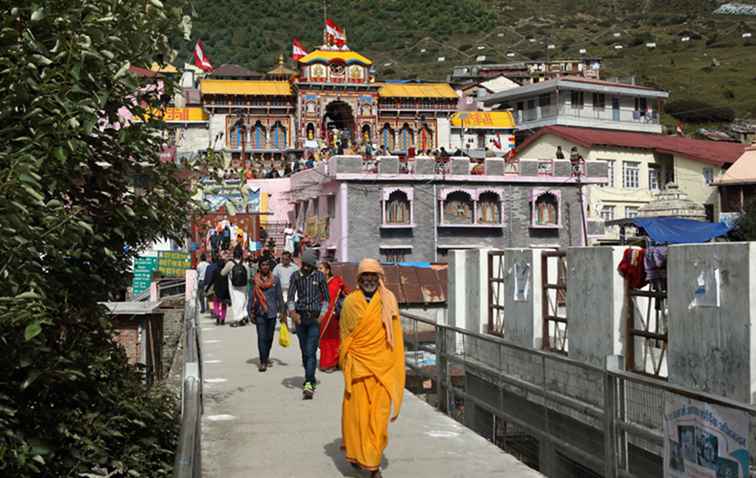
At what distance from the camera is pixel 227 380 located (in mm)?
14773

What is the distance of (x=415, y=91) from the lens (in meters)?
72.5

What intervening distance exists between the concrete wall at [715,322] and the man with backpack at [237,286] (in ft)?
44.0

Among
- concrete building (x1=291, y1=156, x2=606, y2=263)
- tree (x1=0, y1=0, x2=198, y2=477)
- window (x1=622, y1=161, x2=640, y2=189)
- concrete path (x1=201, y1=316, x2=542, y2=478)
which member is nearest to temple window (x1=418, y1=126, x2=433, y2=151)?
window (x1=622, y1=161, x2=640, y2=189)

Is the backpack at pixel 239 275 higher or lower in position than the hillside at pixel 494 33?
lower

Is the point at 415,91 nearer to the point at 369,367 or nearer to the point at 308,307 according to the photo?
the point at 308,307

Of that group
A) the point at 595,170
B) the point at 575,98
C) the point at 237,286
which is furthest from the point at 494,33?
the point at 237,286

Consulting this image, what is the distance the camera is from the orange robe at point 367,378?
876cm

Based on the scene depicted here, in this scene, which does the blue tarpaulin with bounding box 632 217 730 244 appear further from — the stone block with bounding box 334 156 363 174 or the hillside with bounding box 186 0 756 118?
the hillside with bounding box 186 0 756 118

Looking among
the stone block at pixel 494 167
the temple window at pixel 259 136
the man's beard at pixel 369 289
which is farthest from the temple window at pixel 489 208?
the man's beard at pixel 369 289

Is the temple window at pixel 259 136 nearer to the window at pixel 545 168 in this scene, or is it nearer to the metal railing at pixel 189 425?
the window at pixel 545 168

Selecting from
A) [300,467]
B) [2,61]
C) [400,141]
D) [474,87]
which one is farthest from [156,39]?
[474,87]

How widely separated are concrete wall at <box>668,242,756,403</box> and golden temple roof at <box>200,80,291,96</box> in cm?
5972

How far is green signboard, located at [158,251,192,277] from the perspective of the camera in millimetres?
33500

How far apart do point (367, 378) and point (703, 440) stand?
333 centimetres
